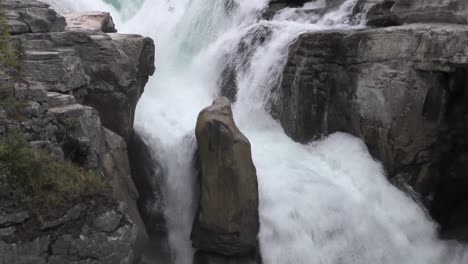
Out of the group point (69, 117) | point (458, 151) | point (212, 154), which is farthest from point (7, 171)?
point (458, 151)

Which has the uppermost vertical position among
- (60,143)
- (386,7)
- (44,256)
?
(386,7)

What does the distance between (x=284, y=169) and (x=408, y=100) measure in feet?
9.08

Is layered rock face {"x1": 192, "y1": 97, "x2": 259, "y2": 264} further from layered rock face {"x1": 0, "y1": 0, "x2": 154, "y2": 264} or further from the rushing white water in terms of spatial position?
layered rock face {"x1": 0, "y1": 0, "x2": 154, "y2": 264}

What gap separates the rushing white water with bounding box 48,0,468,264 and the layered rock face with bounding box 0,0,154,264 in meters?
1.13

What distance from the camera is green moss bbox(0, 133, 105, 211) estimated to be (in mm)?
5863

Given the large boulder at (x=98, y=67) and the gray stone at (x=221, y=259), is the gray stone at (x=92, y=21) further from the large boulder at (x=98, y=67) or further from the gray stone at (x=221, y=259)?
the gray stone at (x=221, y=259)

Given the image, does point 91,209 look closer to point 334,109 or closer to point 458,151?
point 334,109

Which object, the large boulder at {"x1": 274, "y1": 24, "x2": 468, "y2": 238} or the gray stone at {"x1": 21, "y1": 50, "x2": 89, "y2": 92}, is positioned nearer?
the gray stone at {"x1": 21, "y1": 50, "x2": 89, "y2": 92}

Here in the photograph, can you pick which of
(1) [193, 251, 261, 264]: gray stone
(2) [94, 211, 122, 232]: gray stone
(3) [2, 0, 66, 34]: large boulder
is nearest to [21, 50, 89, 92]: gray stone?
(3) [2, 0, 66, 34]: large boulder

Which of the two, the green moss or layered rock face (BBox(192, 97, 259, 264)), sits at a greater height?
the green moss

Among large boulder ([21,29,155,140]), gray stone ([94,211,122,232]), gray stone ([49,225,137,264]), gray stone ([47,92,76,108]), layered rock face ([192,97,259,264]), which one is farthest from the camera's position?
layered rock face ([192,97,259,264])

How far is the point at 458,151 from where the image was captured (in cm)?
1105

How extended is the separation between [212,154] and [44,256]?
359 centimetres

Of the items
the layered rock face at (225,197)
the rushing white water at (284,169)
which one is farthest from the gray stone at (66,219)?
the rushing white water at (284,169)
